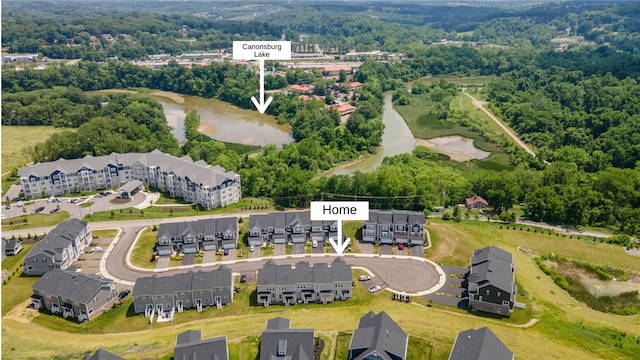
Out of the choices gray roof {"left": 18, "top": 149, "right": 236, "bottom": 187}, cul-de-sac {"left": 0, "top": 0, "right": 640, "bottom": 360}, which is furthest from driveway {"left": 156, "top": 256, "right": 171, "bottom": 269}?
gray roof {"left": 18, "top": 149, "right": 236, "bottom": 187}

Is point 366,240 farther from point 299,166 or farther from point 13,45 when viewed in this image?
point 13,45

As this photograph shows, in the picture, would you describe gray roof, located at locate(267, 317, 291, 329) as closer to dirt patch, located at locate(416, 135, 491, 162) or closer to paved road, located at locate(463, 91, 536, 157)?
dirt patch, located at locate(416, 135, 491, 162)

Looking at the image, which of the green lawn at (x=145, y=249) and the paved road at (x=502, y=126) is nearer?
the green lawn at (x=145, y=249)

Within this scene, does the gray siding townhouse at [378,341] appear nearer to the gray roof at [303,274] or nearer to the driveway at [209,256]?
the gray roof at [303,274]

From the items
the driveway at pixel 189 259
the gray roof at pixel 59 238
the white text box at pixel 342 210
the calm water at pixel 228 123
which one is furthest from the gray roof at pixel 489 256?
the calm water at pixel 228 123

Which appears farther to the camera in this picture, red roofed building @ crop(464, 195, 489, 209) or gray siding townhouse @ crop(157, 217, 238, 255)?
red roofed building @ crop(464, 195, 489, 209)

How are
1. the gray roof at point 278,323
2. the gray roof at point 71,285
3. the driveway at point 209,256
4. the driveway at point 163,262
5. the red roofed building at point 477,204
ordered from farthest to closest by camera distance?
the red roofed building at point 477,204, the driveway at point 209,256, the driveway at point 163,262, the gray roof at point 71,285, the gray roof at point 278,323

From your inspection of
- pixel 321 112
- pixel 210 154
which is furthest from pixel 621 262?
pixel 321 112
